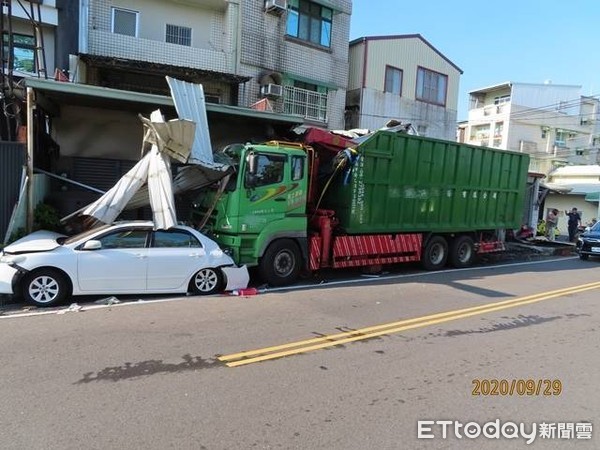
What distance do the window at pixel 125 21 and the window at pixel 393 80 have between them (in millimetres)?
11858

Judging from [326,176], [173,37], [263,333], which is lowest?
[263,333]

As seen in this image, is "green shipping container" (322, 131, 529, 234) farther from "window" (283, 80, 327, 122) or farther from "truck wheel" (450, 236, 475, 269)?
"window" (283, 80, 327, 122)

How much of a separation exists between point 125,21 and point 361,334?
50.5 feet

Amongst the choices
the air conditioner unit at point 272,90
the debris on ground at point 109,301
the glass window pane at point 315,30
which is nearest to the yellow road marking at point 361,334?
the debris on ground at point 109,301

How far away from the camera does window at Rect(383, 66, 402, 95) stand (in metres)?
24.5

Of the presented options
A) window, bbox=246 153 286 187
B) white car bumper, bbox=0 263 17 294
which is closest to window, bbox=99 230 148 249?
white car bumper, bbox=0 263 17 294

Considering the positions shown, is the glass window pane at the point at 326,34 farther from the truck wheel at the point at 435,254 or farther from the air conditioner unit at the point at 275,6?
the truck wheel at the point at 435,254

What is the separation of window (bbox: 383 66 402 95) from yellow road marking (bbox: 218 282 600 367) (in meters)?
16.8

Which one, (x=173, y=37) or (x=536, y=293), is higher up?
(x=173, y=37)

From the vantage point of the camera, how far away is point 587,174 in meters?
43.5

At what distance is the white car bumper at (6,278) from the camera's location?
7.57 m

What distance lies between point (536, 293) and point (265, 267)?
5471mm

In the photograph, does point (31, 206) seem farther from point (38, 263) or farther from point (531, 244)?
point (531, 244)

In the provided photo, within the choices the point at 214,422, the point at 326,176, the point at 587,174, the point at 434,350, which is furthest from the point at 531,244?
the point at 587,174
